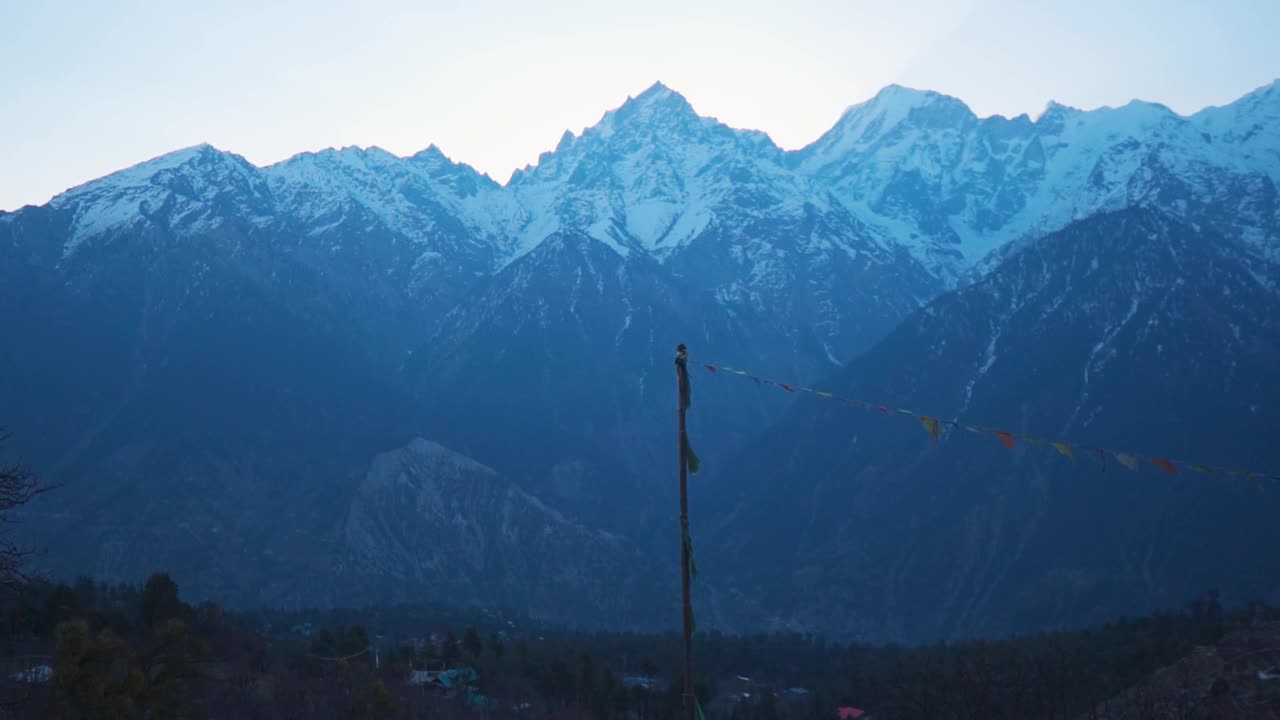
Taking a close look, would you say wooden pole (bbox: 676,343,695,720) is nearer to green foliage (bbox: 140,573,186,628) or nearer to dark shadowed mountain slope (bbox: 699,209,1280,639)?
green foliage (bbox: 140,573,186,628)

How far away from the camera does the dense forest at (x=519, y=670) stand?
126ft

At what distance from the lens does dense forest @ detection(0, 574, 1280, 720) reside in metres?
38.4

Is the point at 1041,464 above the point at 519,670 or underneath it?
above

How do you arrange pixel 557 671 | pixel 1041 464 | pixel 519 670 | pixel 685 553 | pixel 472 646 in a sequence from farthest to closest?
pixel 1041 464 → pixel 472 646 → pixel 519 670 → pixel 557 671 → pixel 685 553

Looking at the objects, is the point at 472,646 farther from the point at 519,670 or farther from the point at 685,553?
the point at 685,553

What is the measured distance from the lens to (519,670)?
83312mm

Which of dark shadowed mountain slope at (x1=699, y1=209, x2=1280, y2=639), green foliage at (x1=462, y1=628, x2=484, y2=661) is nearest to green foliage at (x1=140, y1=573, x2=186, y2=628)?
green foliage at (x1=462, y1=628, x2=484, y2=661)

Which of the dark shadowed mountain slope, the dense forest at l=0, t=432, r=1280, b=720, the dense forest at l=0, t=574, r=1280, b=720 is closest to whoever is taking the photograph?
the dense forest at l=0, t=432, r=1280, b=720

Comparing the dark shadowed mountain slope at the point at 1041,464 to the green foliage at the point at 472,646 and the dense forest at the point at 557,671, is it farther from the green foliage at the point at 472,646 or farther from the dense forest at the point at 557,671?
the green foliage at the point at 472,646

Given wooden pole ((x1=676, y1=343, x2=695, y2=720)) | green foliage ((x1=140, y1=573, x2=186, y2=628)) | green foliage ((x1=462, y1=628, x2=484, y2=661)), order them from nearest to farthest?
wooden pole ((x1=676, y1=343, x2=695, y2=720)) < green foliage ((x1=140, y1=573, x2=186, y2=628)) < green foliage ((x1=462, y1=628, x2=484, y2=661))

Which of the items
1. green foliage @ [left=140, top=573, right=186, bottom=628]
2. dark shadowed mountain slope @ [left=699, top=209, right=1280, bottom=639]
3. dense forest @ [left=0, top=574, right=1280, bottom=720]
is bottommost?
dense forest @ [left=0, top=574, right=1280, bottom=720]

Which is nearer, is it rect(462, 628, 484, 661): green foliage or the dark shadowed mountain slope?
rect(462, 628, 484, 661): green foliage

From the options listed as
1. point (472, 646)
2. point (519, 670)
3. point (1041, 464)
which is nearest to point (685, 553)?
point (519, 670)

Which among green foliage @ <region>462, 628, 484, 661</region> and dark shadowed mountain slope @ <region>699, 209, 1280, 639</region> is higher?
dark shadowed mountain slope @ <region>699, 209, 1280, 639</region>
